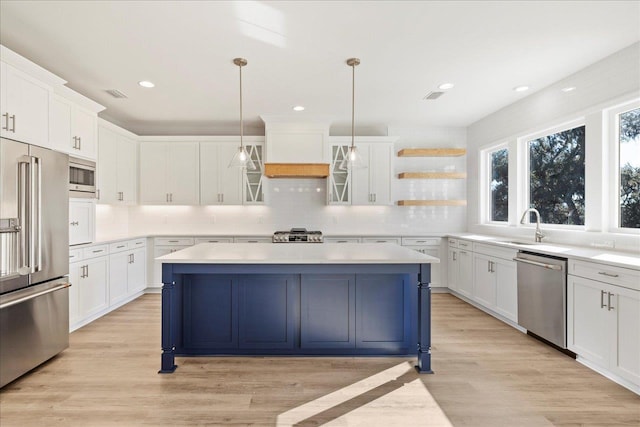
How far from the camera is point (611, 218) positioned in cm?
310

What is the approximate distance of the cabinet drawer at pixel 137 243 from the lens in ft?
15.1

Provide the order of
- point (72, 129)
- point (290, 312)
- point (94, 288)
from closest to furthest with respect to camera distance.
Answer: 1. point (290, 312)
2. point (72, 129)
3. point (94, 288)

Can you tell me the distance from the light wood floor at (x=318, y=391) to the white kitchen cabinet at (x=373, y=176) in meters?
2.70

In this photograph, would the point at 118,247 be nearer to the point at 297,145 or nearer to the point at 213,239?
the point at 213,239

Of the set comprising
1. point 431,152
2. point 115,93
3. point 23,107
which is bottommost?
point 23,107

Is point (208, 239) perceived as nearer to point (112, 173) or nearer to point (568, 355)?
point (112, 173)

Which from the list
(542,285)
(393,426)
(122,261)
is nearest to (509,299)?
(542,285)

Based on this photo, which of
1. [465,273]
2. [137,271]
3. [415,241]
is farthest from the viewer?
[415,241]

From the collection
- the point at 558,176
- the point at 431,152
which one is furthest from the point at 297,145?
the point at 558,176

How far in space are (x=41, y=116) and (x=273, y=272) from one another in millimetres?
2469

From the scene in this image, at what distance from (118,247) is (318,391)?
3.41m

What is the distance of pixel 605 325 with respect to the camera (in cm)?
249

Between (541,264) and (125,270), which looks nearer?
(541,264)

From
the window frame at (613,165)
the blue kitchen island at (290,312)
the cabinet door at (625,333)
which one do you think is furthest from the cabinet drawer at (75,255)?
the window frame at (613,165)
